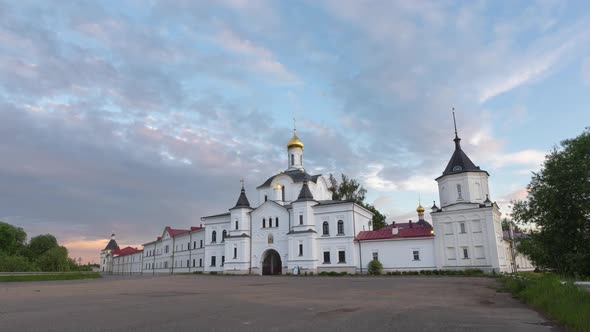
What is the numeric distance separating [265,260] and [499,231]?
27209mm

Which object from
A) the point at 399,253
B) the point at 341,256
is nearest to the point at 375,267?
the point at 399,253

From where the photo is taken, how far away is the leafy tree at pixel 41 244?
74787mm

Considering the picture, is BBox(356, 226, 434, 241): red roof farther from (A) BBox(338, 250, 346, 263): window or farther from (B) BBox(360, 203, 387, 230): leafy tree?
(B) BBox(360, 203, 387, 230): leafy tree

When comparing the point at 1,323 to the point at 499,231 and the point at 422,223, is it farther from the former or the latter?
the point at 422,223

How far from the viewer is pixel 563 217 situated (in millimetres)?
22562

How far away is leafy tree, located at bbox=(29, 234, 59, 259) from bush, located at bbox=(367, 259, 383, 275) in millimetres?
63890

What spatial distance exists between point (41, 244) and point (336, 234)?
62451mm

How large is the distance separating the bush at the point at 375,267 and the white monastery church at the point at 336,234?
3.19ft

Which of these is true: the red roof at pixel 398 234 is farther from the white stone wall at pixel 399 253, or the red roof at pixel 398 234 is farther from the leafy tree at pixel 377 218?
the leafy tree at pixel 377 218

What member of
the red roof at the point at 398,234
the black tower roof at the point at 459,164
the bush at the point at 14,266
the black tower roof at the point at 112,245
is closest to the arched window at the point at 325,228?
the red roof at the point at 398,234

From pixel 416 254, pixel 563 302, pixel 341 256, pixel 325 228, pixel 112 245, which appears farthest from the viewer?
pixel 112 245

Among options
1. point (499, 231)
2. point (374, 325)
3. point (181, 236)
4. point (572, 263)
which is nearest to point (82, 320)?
point (374, 325)

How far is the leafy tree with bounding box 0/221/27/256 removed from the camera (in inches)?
2677

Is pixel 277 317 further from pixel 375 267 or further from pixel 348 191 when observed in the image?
pixel 348 191
